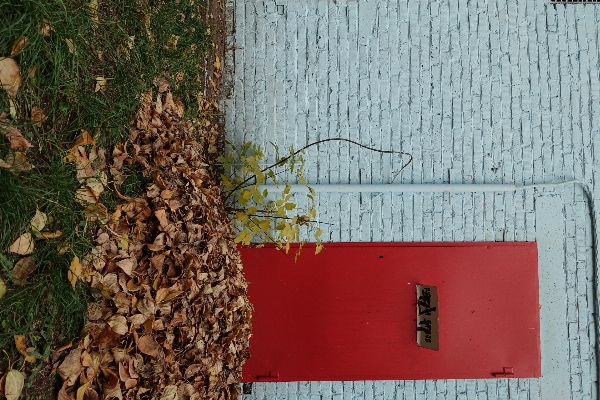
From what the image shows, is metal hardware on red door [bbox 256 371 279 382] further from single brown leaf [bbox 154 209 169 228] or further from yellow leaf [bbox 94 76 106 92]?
yellow leaf [bbox 94 76 106 92]

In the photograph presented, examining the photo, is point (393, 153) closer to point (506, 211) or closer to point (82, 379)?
point (506, 211)

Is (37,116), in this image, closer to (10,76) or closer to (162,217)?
(10,76)

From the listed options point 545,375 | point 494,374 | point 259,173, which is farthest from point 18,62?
point 545,375

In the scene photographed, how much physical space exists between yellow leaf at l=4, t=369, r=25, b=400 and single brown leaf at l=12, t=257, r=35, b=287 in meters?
0.40

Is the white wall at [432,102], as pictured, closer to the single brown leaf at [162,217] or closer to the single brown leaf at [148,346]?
the single brown leaf at [162,217]

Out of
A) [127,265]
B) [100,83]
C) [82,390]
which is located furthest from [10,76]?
[82,390]

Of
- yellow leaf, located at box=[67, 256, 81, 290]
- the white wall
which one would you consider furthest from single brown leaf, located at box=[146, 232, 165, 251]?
the white wall

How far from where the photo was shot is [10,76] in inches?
89.9

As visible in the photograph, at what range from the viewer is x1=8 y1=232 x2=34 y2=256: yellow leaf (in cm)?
227

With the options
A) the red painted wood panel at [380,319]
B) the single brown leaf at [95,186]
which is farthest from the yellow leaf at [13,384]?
the red painted wood panel at [380,319]

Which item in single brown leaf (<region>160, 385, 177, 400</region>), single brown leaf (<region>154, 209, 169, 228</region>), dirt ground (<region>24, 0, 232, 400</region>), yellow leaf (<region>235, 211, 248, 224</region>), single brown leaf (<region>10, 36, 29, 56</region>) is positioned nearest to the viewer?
single brown leaf (<region>10, 36, 29, 56</region>)

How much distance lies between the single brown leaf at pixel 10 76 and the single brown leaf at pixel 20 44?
0.18 feet

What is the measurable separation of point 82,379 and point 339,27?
355 cm

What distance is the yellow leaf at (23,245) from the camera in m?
2.27
